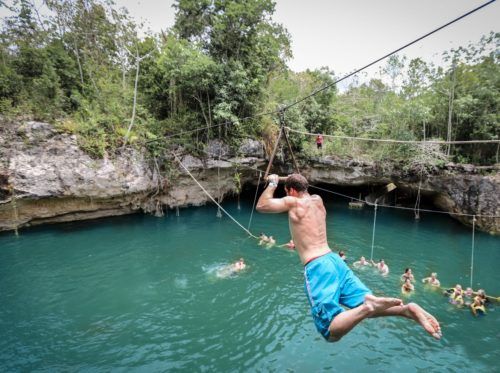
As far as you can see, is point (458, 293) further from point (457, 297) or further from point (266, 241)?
point (266, 241)

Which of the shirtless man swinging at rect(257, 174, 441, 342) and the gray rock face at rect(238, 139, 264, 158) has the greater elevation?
the gray rock face at rect(238, 139, 264, 158)

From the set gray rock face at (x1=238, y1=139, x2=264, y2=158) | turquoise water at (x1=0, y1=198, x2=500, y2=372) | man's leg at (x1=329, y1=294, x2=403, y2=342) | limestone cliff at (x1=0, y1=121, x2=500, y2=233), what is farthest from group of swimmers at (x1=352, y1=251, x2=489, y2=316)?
gray rock face at (x1=238, y1=139, x2=264, y2=158)

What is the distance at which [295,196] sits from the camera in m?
3.73

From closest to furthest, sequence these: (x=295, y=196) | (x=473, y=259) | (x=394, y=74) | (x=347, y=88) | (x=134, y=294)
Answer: (x=295, y=196)
(x=134, y=294)
(x=473, y=259)
(x=394, y=74)
(x=347, y=88)

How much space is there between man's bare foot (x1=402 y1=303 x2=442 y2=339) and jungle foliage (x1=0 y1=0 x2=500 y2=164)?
11639 millimetres

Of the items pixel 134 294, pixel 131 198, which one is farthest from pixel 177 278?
pixel 131 198

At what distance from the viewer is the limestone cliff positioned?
1324cm

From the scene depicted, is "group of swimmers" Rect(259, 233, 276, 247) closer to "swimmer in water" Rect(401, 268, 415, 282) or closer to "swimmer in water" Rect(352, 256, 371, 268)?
"swimmer in water" Rect(352, 256, 371, 268)

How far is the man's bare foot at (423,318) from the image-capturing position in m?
2.82

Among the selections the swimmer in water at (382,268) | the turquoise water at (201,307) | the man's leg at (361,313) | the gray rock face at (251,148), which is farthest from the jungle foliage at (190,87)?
the man's leg at (361,313)

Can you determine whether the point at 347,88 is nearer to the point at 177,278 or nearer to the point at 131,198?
the point at 131,198

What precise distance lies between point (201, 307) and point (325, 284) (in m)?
6.62

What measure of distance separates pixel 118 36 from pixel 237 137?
10.1m

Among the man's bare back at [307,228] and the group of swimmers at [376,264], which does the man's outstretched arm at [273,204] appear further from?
the group of swimmers at [376,264]
